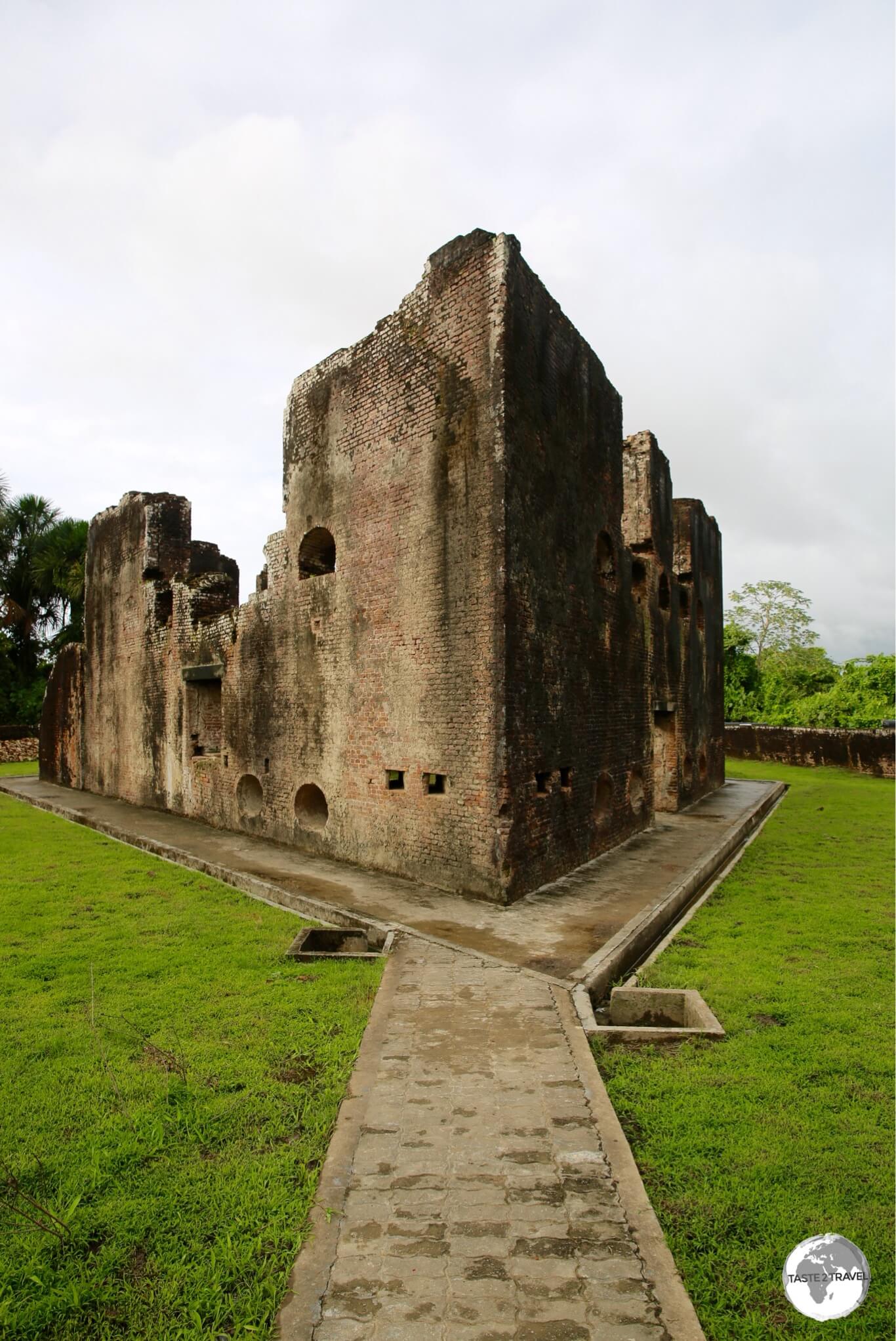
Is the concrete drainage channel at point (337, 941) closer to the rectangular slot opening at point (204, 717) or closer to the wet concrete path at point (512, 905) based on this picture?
the wet concrete path at point (512, 905)

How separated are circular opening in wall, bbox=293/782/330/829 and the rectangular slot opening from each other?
11.6 ft

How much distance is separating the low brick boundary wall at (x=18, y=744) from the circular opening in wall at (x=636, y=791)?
77.7ft

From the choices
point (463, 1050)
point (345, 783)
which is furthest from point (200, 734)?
point (463, 1050)

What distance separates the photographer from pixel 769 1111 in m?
3.92

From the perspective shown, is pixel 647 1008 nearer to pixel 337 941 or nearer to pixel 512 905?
pixel 512 905

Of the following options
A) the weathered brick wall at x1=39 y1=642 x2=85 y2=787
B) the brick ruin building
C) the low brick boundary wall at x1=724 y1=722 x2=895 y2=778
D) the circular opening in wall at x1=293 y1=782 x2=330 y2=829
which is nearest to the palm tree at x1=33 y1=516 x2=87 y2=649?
the weathered brick wall at x1=39 y1=642 x2=85 y2=787

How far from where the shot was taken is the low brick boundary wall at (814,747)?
23.0 m

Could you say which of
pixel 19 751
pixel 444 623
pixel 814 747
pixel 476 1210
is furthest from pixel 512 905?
pixel 19 751

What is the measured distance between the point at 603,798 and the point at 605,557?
354cm

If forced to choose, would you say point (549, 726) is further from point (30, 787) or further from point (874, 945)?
point (30, 787)

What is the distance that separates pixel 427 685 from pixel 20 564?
2770cm

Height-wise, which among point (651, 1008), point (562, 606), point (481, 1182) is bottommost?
point (651, 1008)

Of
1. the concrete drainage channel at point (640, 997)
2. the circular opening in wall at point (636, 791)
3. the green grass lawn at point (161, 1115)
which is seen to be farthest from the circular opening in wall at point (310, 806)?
the concrete drainage channel at point (640, 997)

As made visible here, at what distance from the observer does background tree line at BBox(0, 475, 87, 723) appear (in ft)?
95.9
